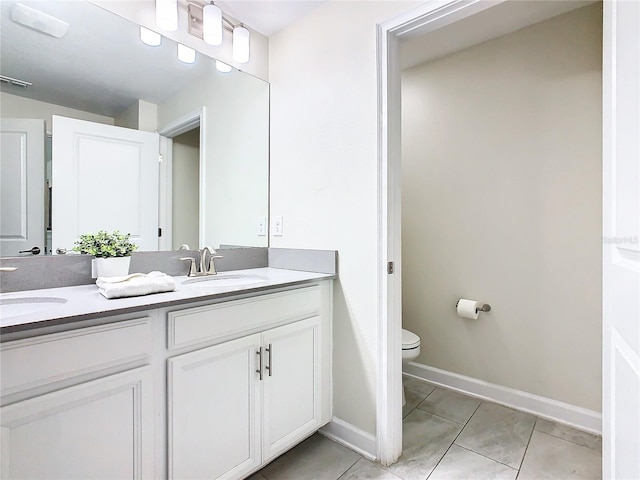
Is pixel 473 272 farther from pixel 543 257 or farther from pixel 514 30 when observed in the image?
pixel 514 30

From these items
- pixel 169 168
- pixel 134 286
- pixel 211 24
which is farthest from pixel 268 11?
pixel 134 286

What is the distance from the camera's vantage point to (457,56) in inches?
88.4

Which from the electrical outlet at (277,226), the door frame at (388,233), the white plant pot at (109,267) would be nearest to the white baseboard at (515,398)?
the door frame at (388,233)

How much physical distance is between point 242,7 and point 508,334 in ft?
8.14

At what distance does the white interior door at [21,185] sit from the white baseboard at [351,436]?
1539 millimetres

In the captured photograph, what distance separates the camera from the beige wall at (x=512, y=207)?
179 centimetres

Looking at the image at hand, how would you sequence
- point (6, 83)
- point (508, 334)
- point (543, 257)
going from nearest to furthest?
1. point (6, 83)
2. point (543, 257)
3. point (508, 334)

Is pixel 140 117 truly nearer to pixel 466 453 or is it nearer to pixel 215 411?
pixel 215 411

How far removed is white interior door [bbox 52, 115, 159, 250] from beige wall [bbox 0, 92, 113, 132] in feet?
0.08

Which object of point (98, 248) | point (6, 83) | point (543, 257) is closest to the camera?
point (6, 83)

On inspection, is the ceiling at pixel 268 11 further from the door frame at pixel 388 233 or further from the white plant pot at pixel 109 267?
the white plant pot at pixel 109 267

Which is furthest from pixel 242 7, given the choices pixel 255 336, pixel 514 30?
pixel 255 336

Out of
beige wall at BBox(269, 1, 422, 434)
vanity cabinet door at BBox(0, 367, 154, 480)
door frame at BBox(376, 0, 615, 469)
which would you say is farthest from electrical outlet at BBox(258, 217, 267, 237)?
vanity cabinet door at BBox(0, 367, 154, 480)
